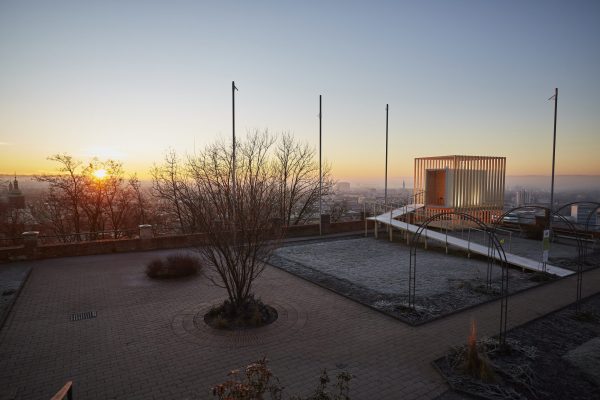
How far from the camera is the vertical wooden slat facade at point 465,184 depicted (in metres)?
20.2

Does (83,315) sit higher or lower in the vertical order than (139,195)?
lower

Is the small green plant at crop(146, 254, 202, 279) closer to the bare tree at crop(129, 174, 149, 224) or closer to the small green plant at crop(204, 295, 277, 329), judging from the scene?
the small green plant at crop(204, 295, 277, 329)

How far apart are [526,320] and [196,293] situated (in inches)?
339

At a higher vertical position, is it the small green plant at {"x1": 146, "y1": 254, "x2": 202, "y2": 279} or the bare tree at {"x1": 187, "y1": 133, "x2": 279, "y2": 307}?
the bare tree at {"x1": 187, "y1": 133, "x2": 279, "y2": 307}

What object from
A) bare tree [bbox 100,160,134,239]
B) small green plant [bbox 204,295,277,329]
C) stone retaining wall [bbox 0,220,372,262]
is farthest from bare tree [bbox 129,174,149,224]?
small green plant [bbox 204,295,277,329]

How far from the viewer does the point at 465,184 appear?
2031cm

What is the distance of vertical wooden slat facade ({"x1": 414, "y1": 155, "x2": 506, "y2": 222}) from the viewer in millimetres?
20156

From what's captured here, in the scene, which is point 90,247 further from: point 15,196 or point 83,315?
point 15,196

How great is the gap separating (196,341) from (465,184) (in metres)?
18.2

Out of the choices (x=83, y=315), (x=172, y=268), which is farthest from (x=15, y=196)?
(x=83, y=315)

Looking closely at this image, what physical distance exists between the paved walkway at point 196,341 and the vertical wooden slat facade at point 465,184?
32.3 feet

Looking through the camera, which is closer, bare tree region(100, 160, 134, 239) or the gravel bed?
the gravel bed

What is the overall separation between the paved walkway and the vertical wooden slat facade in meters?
9.86

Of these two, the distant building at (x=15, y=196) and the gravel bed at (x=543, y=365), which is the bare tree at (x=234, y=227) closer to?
the gravel bed at (x=543, y=365)
